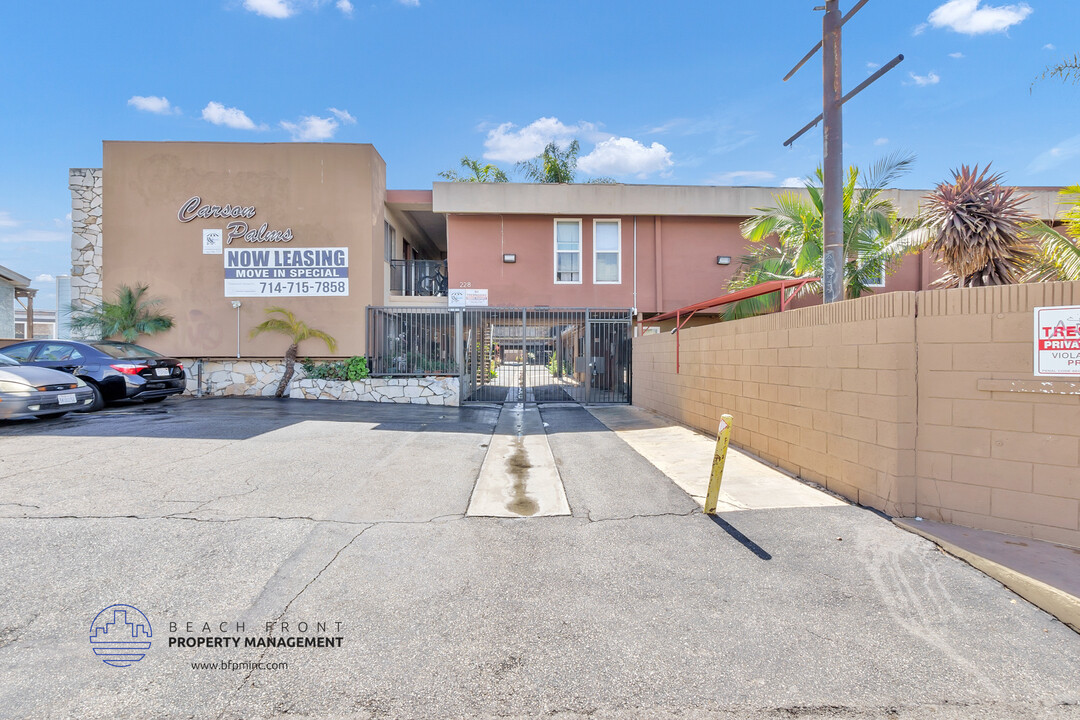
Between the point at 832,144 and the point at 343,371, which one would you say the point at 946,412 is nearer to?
the point at 832,144

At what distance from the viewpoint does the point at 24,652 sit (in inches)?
103

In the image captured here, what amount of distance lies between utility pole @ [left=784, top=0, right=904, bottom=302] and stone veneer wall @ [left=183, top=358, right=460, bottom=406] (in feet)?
29.7

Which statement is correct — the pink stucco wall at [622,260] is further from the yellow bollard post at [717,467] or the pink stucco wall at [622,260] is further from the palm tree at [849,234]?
the yellow bollard post at [717,467]

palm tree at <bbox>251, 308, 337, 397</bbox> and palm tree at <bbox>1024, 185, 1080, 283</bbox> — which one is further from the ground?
palm tree at <bbox>1024, 185, 1080, 283</bbox>

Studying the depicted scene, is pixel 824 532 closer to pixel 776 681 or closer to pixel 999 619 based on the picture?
pixel 999 619

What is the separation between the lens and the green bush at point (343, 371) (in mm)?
13133

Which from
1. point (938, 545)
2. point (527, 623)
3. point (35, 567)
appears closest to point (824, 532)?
point (938, 545)

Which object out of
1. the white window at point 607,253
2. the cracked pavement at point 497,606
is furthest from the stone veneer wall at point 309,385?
the cracked pavement at point 497,606

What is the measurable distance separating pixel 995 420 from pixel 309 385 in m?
13.1

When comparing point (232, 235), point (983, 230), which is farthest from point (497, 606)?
point (232, 235)

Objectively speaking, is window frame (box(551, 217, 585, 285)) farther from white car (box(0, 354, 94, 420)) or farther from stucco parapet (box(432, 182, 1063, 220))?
white car (box(0, 354, 94, 420))

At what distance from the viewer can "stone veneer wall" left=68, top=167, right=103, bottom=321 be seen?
13492 millimetres

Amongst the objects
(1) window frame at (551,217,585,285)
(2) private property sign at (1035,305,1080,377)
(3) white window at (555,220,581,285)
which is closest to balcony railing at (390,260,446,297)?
(1) window frame at (551,217,585,285)

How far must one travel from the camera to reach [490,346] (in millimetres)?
16078
